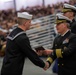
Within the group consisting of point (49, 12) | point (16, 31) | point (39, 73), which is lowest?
point (39, 73)

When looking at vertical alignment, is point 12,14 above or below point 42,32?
above

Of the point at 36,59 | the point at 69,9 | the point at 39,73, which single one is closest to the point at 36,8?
the point at 39,73

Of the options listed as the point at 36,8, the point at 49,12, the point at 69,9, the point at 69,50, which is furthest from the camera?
the point at 36,8

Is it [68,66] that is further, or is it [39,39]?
[39,39]

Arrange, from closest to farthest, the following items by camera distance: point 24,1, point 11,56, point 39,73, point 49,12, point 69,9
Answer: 1. point 11,56
2. point 69,9
3. point 39,73
4. point 49,12
5. point 24,1

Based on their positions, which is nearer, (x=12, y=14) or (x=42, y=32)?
(x=42, y=32)

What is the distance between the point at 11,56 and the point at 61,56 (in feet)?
2.00

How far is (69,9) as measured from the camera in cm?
367

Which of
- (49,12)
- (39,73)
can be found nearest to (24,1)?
(49,12)

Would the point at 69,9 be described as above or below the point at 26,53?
above

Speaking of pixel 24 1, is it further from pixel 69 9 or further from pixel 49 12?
pixel 69 9

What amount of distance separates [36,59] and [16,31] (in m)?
0.43

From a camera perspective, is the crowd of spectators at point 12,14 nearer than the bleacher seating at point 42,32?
No

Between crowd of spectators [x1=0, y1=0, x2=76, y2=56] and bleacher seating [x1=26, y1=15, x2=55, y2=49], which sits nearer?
bleacher seating [x1=26, y1=15, x2=55, y2=49]
